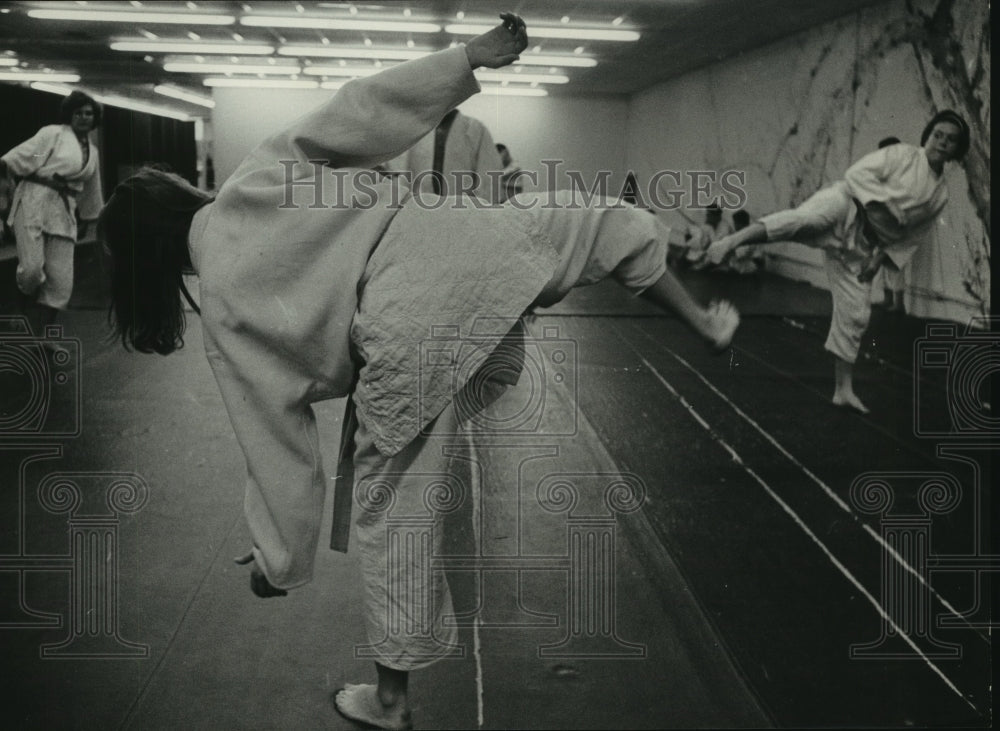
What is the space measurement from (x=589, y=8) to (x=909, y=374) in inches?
126

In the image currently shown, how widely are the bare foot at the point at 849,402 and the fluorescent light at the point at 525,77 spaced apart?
236 cm

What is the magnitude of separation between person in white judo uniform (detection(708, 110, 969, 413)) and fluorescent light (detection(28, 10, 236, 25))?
4.35 feet

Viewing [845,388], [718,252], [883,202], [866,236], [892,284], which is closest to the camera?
[718,252]

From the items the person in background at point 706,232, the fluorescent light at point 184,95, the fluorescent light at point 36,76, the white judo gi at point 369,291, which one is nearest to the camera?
the white judo gi at point 369,291

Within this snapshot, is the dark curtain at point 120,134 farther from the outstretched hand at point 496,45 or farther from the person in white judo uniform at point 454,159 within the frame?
the outstretched hand at point 496,45

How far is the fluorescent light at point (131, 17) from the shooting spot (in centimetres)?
190

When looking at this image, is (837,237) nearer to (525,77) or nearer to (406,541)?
(525,77)

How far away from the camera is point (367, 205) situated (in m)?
1.55

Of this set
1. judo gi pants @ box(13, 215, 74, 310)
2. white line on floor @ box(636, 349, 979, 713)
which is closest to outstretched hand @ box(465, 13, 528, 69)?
judo gi pants @ box(13, 215, 74, 310)

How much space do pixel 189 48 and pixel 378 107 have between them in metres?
0.62

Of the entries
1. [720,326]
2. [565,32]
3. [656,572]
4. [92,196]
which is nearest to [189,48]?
[92,196]

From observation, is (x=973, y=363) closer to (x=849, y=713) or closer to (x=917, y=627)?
(x=917, y=627)

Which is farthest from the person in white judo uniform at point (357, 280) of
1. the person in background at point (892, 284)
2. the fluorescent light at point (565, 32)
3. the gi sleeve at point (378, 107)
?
the person in background at point (892, 284)

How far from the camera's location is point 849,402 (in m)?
3.90
